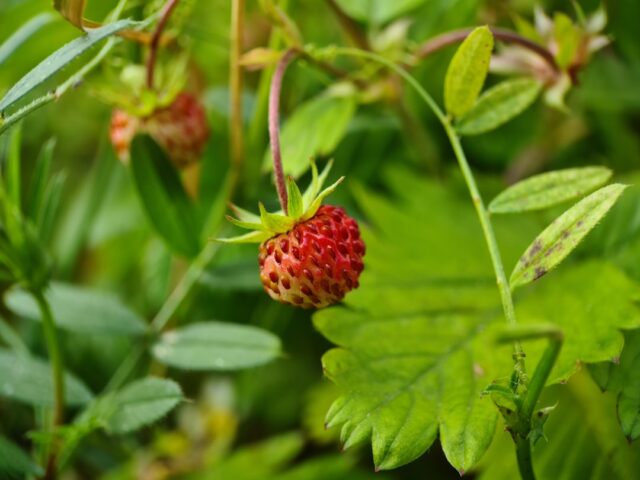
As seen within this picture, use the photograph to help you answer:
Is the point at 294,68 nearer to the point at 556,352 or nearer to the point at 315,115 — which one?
the point at 315,115

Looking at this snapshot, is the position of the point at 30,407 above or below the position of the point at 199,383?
above

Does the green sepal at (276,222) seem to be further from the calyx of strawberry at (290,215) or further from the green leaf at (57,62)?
the green leaf at (57,62)

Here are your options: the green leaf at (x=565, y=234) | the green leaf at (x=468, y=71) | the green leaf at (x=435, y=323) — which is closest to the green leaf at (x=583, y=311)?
the green leaf at (x=435, y=323)

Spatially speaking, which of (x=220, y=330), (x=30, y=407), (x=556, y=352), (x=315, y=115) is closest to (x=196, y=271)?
(x=220, y=330)

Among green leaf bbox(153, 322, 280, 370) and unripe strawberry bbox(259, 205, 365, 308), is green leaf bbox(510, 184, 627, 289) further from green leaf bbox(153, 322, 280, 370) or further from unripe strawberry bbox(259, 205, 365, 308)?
green leaf bbox(153, 322, 280, 370)

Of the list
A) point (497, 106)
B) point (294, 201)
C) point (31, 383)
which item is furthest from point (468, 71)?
point (31, 383)

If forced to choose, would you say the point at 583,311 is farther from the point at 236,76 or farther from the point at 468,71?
the point at 236,76
